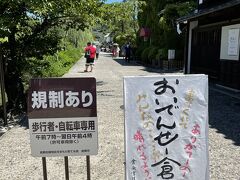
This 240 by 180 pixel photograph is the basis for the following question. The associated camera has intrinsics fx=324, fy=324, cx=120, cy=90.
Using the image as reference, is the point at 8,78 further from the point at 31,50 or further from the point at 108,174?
the point at 108,174

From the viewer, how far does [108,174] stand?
466cm

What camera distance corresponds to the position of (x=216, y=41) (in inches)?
545

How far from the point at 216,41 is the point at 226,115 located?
6642 mm

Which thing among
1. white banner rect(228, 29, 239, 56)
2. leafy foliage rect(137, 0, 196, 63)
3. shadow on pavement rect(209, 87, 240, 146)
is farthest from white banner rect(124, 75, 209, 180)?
leafy foliage rect(137, 0, 196, 63)

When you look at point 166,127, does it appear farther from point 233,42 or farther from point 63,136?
point 233,42

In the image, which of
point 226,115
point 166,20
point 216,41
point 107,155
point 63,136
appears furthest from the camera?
point 166,20

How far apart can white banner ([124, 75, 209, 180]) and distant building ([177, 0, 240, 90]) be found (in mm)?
6802

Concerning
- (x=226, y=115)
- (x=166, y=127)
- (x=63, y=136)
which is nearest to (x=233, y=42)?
(x=226, y=115)

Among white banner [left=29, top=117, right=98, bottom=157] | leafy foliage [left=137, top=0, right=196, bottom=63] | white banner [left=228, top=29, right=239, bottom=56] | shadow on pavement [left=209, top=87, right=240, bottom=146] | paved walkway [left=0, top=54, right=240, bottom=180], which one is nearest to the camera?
white banner [left=29, top=117, right=98, bottom=157]

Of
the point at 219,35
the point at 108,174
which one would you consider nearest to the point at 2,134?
the point at 108,174

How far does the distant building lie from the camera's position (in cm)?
1144

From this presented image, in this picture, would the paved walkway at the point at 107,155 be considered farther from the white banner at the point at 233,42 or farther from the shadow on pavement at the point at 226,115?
the white banner at the point at 233,42

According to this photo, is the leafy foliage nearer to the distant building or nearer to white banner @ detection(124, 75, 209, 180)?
the distant building

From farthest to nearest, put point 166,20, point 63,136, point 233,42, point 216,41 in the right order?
point 166,20
point 216,41
point 233,42
point 63,136
